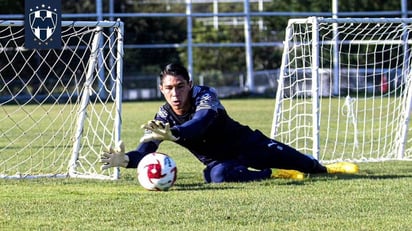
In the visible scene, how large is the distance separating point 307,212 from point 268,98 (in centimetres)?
2470

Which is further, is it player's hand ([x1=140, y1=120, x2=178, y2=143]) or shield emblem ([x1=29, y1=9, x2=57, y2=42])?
shield emblem ([x1=29, y1=9, x2=57, y2=42])

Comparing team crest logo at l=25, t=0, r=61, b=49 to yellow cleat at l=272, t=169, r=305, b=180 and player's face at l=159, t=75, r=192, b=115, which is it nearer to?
player's face at l=159, t=75, r=192, b=115

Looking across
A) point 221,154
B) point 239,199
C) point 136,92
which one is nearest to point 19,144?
point 221,154

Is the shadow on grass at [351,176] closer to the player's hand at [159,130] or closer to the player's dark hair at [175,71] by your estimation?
the player's dark hair at [175,71]

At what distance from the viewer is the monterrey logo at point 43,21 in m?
9.75

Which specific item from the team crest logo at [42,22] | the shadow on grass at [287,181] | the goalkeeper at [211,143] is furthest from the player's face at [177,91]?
the team crest logo at [42,22]

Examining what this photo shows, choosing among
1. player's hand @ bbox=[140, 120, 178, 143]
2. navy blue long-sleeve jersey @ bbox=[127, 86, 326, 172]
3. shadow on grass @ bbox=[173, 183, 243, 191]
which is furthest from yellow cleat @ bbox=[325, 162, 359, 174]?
player's hand @ bbox=[140, 120, 178, 143]

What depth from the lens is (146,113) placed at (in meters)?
23.2

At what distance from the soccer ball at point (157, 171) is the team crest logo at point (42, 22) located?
221 centimetres

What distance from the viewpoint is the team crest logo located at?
9.74 m

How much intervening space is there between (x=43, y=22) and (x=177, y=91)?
2.24 metres

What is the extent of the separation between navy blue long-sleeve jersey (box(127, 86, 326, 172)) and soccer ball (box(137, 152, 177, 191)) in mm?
190

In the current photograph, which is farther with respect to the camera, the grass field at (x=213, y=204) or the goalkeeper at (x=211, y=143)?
the goalkeeper at (x=211, y=143)

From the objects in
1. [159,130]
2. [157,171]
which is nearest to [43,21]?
[157,171]
